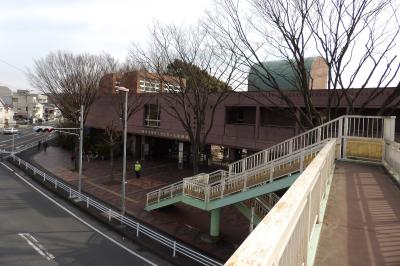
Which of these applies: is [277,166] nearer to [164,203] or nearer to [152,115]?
[164,203]

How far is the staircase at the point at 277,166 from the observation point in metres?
11.8

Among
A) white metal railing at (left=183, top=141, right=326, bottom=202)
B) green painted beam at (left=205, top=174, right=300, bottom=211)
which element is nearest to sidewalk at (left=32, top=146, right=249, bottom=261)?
green painted beam at (left=205, top=174, right=300, bottom=211)

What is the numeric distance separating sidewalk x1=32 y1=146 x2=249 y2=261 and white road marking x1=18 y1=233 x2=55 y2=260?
16.7 ft

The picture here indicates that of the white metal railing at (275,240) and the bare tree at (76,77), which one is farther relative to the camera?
the bare tree at (76,77)

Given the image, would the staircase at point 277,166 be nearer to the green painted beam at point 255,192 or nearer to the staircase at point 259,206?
the green painted beam at point 255,192

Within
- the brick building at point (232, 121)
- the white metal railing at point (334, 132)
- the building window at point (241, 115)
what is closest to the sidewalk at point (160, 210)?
the brick building at point (232, 121)

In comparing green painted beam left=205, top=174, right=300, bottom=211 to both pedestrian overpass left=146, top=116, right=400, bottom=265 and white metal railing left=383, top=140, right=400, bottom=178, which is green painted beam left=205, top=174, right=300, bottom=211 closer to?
pedestrian overpass left=146, top=116, right=400, bottom=265

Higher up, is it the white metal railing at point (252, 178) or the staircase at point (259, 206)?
the white metal railing at point (252, 178)

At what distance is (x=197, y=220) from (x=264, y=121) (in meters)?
9.73

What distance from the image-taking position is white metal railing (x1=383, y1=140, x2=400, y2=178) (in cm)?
930

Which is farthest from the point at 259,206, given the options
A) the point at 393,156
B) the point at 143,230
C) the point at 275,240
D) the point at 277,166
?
the point at 275,240

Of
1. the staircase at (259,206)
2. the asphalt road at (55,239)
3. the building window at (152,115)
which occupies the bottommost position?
the asphalt road at (55,239)

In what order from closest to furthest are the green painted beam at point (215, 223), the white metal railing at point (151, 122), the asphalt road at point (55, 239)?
the asphalt road at point (55, 239), the green painted beam at point (215, 223), the white metal railing at point (151, 122)

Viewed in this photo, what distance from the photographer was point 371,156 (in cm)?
1190
